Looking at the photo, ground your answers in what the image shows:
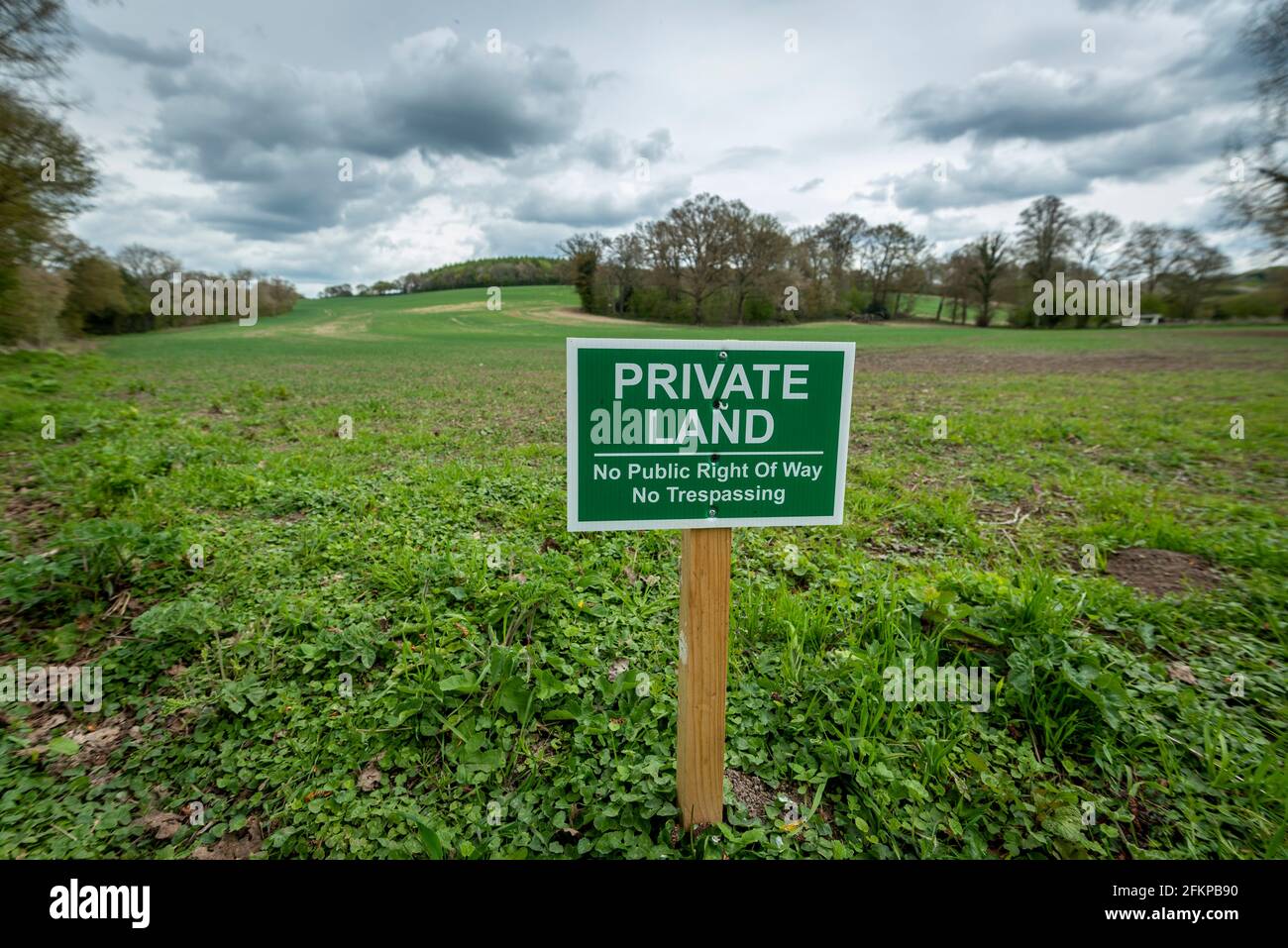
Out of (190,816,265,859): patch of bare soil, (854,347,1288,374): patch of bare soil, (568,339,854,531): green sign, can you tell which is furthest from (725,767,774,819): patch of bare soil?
(854,347,1288,374): patch of bare soil

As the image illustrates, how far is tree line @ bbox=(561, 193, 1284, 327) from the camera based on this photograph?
42.6m

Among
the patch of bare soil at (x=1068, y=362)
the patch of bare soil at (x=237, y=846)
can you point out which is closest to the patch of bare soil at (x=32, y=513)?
the patch of bare soil at (x=237, y=846)

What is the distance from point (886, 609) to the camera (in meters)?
3.54

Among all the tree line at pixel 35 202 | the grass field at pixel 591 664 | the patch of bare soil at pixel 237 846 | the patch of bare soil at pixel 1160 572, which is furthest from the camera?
the tree line at pixel 35 202

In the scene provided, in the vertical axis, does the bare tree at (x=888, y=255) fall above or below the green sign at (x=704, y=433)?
above

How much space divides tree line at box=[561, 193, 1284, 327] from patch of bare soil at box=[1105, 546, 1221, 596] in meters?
39.6

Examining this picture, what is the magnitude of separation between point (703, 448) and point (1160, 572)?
4.59m

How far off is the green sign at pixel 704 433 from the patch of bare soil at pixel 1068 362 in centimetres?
1695

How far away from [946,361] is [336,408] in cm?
2180

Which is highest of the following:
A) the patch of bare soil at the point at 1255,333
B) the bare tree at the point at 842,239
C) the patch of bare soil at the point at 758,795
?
the bare tree at the point at 842,239

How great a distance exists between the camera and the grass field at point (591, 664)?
2.36 meters

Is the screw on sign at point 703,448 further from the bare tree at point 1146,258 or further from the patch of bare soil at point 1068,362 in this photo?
the bare tree at point 1146,258
